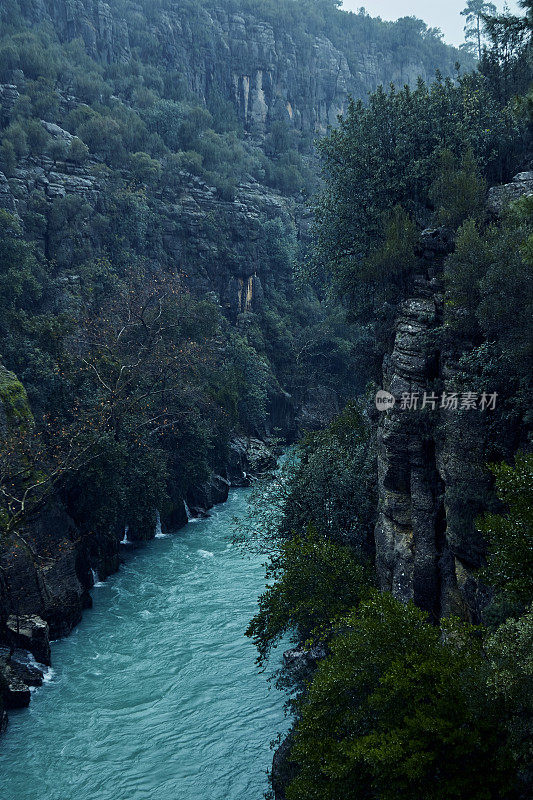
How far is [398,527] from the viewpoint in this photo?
68.1 feet

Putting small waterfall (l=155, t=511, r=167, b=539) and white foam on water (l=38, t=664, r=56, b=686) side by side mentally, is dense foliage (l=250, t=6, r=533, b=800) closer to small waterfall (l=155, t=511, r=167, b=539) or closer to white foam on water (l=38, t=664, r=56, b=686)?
white foam on water (l=38, t=664, r=56, b=686)

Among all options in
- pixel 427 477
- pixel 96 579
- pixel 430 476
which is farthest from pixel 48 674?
pixel 430 476

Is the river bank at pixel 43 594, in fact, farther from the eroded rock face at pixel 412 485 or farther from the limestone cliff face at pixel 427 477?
the limestone cliff face at pixel 427 477

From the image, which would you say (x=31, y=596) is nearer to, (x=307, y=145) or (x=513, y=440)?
(x=513, y=440)

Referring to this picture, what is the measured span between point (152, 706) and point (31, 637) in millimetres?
5961

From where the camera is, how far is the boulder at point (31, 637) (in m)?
24.0

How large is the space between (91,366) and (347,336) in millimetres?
37333

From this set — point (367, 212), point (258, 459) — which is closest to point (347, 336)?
point (258, 459)

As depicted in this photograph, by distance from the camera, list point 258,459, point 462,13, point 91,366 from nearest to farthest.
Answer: point 91,366 < point 258,459 < point 462,13

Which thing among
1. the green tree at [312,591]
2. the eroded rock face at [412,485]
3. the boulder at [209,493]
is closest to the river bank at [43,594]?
the boulder at [209,493]

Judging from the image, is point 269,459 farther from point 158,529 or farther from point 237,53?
point 237,53

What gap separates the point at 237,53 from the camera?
289 ft

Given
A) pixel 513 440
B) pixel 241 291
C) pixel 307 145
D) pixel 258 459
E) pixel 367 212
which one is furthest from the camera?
pixel 307 145

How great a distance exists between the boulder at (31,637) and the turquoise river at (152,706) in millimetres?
937
